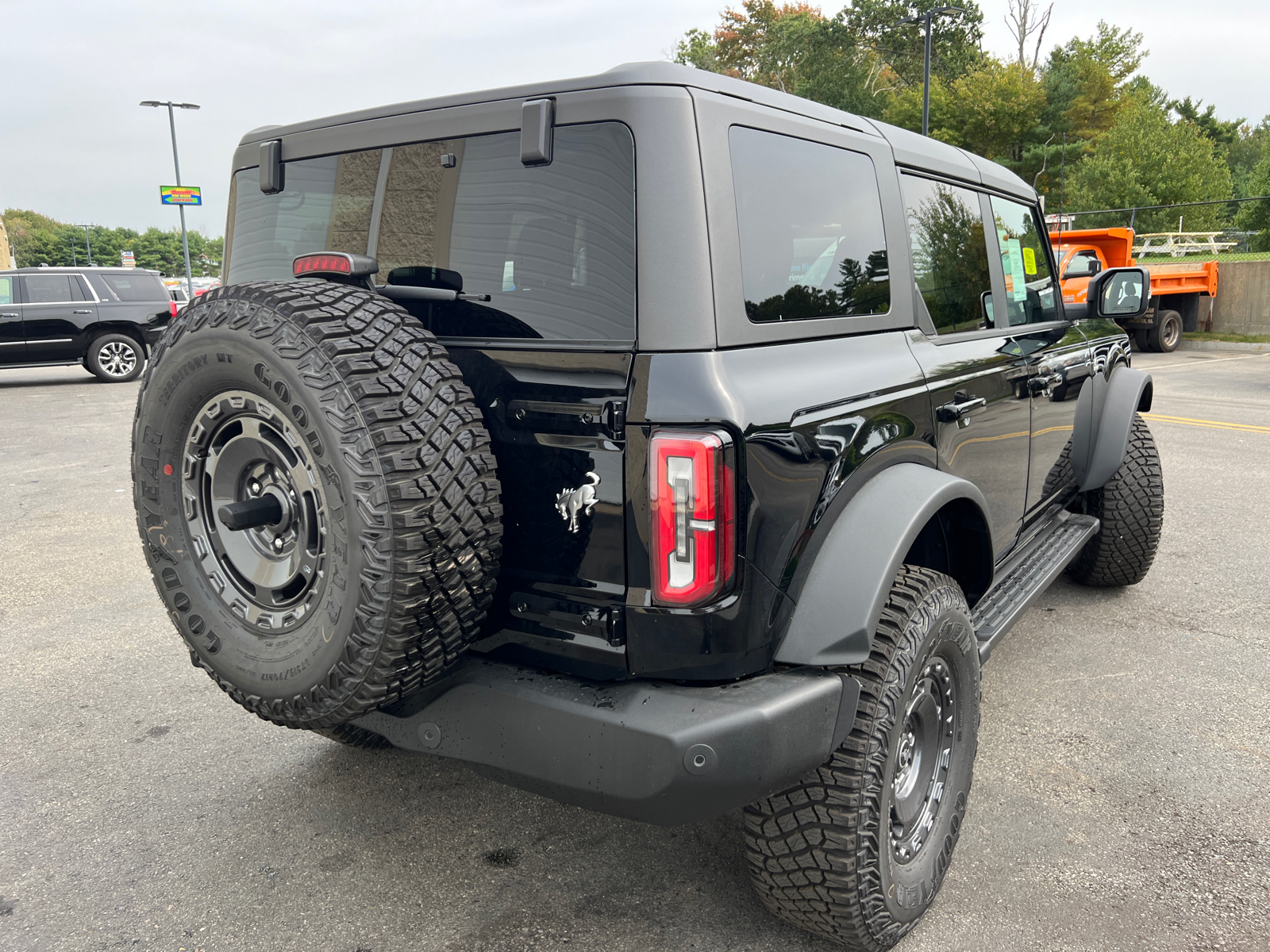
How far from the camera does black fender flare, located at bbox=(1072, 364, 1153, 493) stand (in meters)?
4.00

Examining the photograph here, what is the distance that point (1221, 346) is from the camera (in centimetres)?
1741

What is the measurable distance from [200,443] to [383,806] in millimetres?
1325

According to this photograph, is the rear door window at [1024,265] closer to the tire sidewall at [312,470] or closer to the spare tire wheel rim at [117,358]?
the tire sidewall at [312,470]

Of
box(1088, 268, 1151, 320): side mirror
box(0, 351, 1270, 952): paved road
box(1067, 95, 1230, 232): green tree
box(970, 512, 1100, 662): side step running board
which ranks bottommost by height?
box(0, 351, 1270, 952): paved road

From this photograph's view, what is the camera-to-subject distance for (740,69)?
62.1 m

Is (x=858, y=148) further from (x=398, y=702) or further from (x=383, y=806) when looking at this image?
(x=383, y=806)

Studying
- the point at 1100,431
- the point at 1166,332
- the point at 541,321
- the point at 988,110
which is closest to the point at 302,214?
the point at 541,321

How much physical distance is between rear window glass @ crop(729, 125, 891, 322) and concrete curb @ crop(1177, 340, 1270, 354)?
17950mm

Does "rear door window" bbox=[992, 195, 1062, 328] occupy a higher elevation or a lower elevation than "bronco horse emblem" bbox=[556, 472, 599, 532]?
higher

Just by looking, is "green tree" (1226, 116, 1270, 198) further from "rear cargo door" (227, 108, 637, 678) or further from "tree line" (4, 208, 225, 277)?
"tree line" (4, 208, 225, 277)

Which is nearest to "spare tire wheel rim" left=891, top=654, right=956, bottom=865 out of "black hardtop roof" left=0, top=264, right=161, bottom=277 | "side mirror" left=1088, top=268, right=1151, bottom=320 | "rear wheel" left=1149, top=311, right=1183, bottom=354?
"side mirror" left=1088, top=268, right=1151, bottom=320

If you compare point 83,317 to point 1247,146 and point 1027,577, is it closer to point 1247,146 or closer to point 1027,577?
point 1027,577

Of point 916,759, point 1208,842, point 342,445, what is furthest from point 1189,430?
point 342,445

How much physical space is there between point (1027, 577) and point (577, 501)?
7.15 feet
